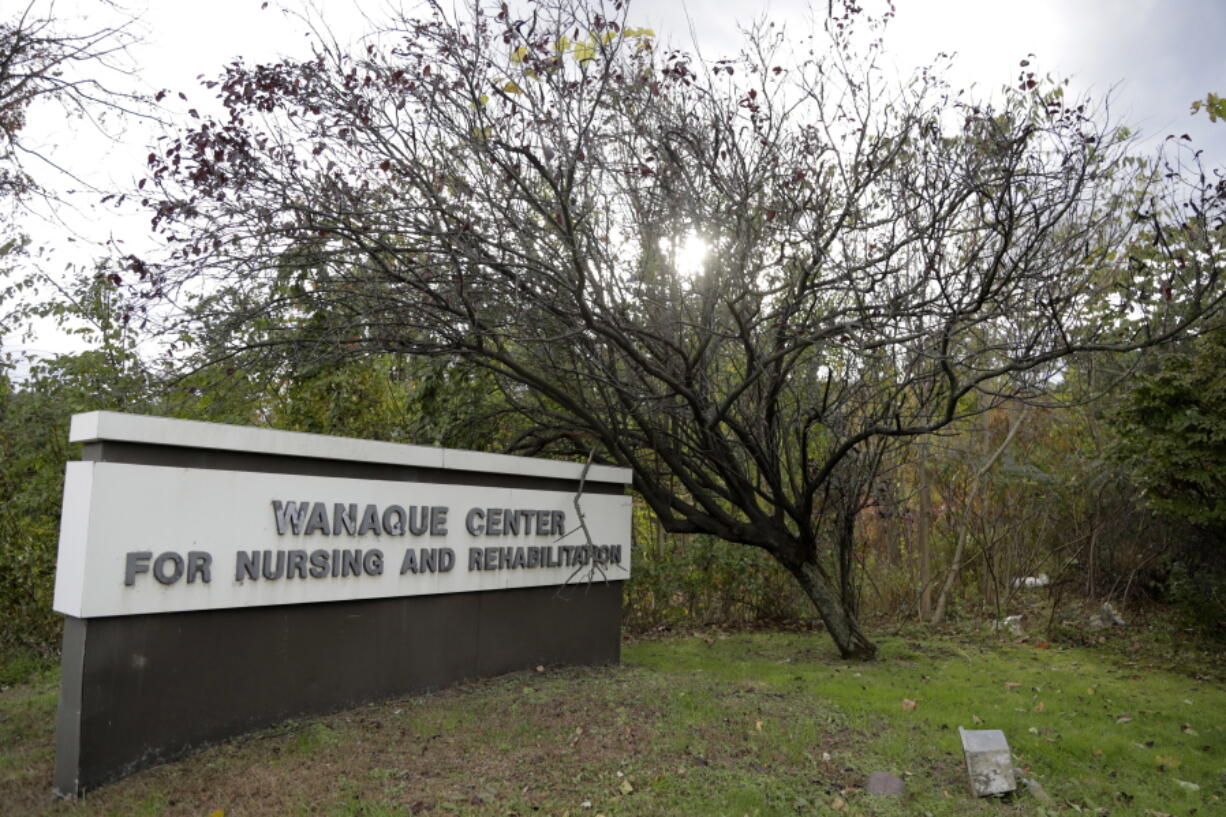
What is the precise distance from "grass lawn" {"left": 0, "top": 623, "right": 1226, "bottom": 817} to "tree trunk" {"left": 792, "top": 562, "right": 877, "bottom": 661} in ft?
2.81

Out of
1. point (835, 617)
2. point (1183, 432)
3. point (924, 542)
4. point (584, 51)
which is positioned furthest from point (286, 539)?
point (924, 542)

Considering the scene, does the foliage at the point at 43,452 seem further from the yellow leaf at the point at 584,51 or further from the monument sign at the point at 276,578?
the yellow leaf at the point at 584,51

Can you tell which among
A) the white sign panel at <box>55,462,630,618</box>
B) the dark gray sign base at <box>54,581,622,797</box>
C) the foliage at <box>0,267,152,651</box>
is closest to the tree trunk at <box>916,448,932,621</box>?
the white sign panel at <box>55,462,630,618</box>

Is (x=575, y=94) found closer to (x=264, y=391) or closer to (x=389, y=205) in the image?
(x=389, y=205)

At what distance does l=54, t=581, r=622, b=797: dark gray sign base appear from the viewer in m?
5.05

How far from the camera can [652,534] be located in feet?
42.9

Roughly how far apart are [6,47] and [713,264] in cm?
669

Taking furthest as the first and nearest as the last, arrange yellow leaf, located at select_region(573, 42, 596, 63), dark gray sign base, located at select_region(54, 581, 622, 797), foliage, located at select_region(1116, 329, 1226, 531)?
foliage, located at select_region(1116, 329, 1226, 531)
yellow leaf, located at select_region(573, 42, 596, 63)
dark gray sign base, located at select_region(54, 581, 622, 797)

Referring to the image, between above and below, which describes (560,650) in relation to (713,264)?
below

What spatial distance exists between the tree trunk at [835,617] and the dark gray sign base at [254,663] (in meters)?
2.98

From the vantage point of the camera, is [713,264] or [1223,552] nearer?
[713,264]

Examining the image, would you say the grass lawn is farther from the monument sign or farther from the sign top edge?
the sign top edge

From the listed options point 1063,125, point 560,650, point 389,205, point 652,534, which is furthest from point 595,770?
point 652,534

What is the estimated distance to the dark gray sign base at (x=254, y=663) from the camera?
199 inches
